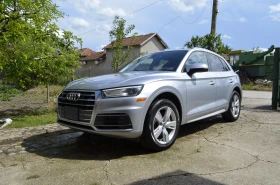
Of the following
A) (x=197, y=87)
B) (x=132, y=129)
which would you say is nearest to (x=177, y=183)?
(x=132, y=129)

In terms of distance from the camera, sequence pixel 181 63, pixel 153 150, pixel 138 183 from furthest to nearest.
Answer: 1. pixel 181 63
2. pixel 153 150
3. pixel 138 183

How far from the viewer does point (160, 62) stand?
482cm

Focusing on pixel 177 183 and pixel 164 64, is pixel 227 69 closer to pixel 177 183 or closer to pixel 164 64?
pixel 164 64

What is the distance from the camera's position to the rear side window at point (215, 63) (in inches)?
215

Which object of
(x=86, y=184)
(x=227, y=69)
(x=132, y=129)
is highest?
(x=227, y=69)

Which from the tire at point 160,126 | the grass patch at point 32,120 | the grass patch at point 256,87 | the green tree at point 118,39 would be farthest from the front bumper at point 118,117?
the grass patch at point 256,87

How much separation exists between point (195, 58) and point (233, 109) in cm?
191

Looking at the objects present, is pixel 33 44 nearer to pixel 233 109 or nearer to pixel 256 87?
pixel 233 109

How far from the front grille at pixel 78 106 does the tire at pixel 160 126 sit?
0.81 meters

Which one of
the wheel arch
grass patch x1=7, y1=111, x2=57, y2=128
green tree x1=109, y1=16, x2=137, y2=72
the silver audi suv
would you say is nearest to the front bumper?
the silver audi suv

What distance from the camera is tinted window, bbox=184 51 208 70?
4711mm

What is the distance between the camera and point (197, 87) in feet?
15.2

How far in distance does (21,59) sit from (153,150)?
3.93 meters

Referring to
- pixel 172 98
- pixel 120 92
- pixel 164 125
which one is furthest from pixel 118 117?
pixel 172 98
